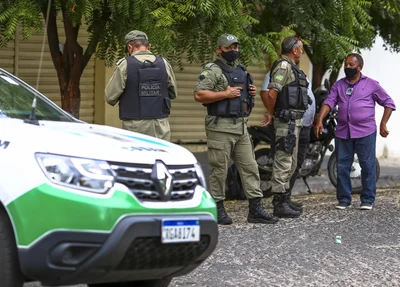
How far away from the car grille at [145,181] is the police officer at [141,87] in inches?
120

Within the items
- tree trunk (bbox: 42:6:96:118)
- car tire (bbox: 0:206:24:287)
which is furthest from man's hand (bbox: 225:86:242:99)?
car tire (bbox: 0:206:24:287)

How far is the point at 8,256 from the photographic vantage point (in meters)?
4.87

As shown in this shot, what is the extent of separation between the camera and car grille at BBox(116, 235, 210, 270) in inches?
193

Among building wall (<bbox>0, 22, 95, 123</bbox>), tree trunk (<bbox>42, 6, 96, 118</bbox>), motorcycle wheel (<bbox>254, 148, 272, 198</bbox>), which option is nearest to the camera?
tree trunk (<bbox>42, 6, 96, 118</bbox>)

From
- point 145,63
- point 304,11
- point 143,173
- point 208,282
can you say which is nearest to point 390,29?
point 304,11

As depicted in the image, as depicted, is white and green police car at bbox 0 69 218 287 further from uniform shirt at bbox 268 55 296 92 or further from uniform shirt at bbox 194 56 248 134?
uniform shirt at bbox 268 55 296 92

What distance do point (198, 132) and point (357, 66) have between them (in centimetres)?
650

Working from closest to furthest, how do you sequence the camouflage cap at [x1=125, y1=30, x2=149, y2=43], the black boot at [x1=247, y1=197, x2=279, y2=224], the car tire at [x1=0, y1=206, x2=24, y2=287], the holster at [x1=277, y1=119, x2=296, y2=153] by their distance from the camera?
the car tire at [x1=0, y1=206, x2=24, y2=287]
the camouflage cap at [x1=125, y1=30, x2=149, y2=43]
the black boot at [x1=247, y1=197, x2=279, y2=224]
the holster at [x1=277, y1=119, x2=296, y2=153]

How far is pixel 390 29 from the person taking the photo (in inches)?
547

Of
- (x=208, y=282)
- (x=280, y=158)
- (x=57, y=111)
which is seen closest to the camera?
(x=57, y=111)

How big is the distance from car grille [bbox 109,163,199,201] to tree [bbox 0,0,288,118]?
3529 millimetres

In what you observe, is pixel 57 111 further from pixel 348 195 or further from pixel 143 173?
pixel 348 195

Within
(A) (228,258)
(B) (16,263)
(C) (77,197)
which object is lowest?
(A) (228,258)

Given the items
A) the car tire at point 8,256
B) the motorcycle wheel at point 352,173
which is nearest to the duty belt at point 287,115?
the motorcycle wheel at point 352,173
